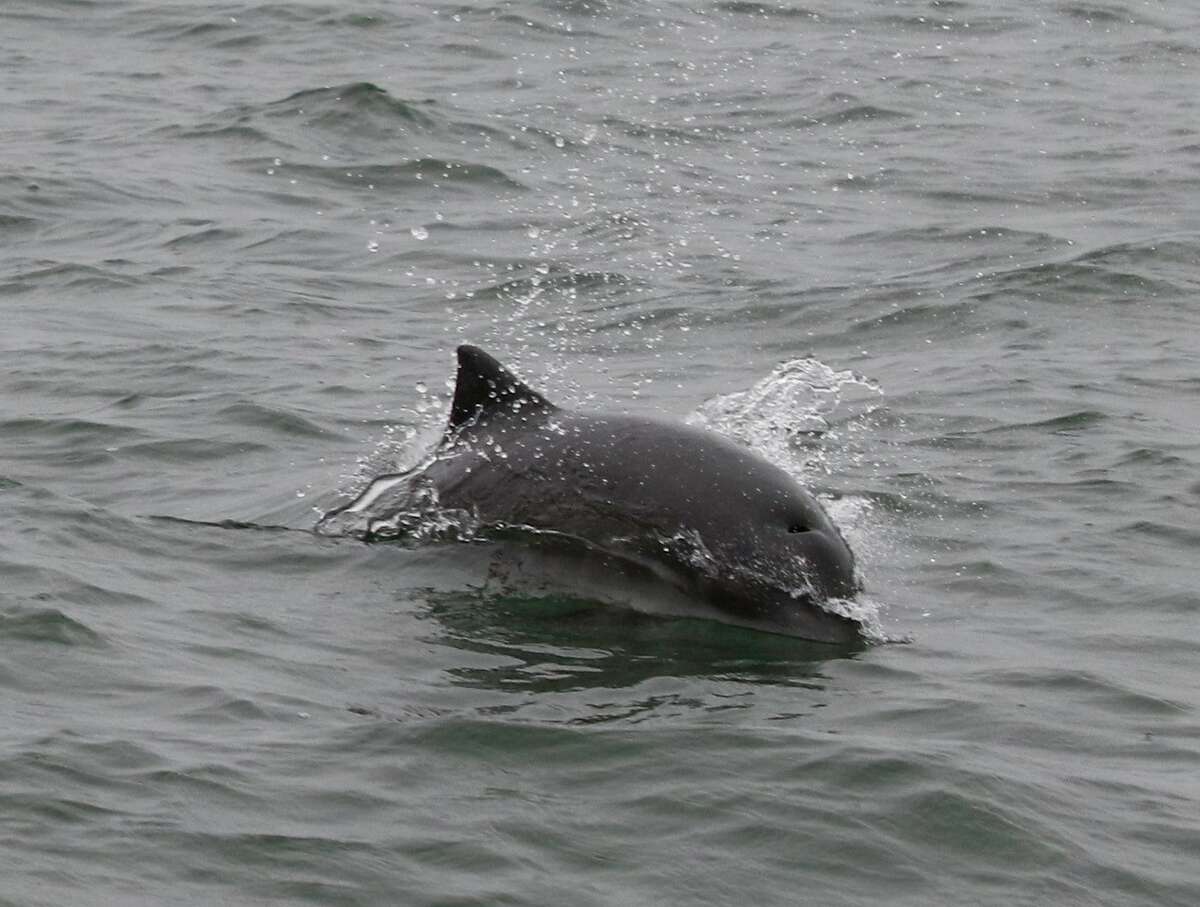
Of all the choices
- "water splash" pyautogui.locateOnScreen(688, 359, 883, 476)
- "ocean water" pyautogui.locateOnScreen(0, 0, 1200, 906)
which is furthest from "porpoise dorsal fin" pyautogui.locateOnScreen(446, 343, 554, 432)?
"water splash" pyautogui.locateOnScreen(688, 359, 883, 476)

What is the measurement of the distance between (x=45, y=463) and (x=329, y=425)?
4.98 feet

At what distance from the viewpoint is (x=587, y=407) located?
11.4m

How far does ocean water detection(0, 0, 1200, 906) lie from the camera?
20.4 ft

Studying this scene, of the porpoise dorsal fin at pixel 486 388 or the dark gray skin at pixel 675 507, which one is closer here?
the dark gray skin at pixel 675 507

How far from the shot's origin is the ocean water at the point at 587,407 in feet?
20.4

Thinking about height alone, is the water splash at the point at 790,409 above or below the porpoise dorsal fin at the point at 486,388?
below

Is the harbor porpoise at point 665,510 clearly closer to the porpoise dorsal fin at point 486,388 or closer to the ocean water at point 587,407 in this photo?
the porpoise dorsal fin at point 486,388

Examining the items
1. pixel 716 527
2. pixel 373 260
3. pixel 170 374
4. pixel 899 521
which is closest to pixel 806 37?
pixel 373 260

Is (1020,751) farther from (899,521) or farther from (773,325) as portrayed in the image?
(773,325)

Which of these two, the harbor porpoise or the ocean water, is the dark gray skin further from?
the ocean water

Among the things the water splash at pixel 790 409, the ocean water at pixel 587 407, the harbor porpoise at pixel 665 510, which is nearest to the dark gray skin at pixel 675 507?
the harbor porpoise at pixel 665 510

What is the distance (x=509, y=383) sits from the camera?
866cm

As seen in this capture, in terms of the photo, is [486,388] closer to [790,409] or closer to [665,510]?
[665,510]

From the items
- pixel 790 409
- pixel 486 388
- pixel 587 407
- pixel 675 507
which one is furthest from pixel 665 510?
pixel 790 409
